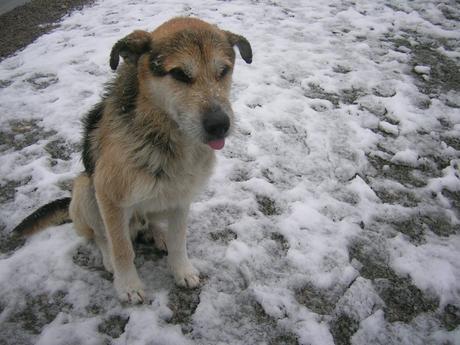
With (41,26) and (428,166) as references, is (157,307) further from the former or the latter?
(41,26)

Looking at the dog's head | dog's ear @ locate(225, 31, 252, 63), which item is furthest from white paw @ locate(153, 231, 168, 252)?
dog's ear @ locate(225, 31, 252, 63)

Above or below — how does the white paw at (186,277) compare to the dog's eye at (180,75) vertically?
below

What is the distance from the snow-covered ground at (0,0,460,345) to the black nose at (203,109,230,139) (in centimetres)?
144

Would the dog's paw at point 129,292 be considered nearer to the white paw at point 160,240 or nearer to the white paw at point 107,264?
the white paw at point 107,264

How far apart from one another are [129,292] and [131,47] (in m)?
1.95

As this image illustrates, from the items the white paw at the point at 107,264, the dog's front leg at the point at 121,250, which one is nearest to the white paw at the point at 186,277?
the dog's front leg at the point at 121,250

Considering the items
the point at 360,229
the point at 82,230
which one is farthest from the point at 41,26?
the point at 360,229

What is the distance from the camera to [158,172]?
8.68ft

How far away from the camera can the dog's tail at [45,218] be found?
3.25 meters

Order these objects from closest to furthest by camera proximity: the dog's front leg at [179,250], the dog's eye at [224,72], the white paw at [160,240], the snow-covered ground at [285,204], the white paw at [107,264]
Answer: the dog's eye at [224,72] → the snow-covered ground at [285,204] → the dog's front leg at [179,250] → the white paw at [107,264] → the white paw at [160,240]

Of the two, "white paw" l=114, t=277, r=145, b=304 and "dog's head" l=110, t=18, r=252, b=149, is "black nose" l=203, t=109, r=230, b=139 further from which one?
"white paw" l=114, t=277, r=145, b=304

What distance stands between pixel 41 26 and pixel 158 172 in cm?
680

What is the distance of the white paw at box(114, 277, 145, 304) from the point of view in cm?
293

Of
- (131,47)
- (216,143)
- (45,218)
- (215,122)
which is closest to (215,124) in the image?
(215,122)
